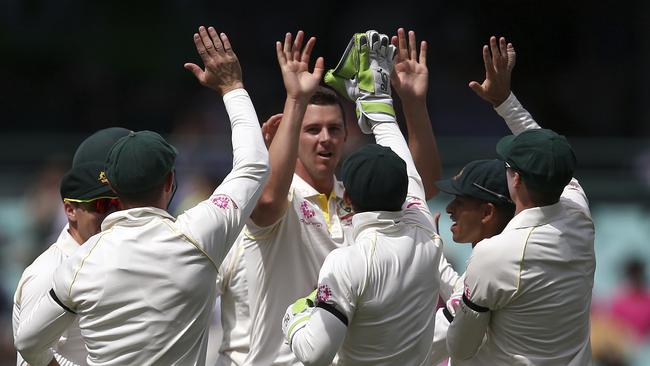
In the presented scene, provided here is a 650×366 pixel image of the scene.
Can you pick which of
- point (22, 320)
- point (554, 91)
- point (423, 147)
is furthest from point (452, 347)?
point (554, 91)

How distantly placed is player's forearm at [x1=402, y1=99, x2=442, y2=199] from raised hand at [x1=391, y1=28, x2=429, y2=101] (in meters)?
0.04

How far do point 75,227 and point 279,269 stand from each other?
0.85 m

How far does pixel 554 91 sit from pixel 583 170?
2.62 meters

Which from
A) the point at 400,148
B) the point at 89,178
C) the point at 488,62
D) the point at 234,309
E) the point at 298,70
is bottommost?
the point at 234,309

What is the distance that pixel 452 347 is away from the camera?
457cm

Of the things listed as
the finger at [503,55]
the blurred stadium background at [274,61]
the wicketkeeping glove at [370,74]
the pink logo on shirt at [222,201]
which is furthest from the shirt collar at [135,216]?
the blurred stadium background at [274,61]

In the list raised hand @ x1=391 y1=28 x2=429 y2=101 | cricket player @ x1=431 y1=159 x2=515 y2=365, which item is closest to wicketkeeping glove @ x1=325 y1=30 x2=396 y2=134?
raised hand @ x1=391 y1=28 x2=429 y2=101

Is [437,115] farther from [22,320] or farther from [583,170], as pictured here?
[22,320]

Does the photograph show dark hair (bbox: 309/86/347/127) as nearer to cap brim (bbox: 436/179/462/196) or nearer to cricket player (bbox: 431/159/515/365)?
cap brim (bbox: 436/179/462/196)

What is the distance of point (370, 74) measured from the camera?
16.3 ft

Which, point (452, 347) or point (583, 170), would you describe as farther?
point (583, 170)

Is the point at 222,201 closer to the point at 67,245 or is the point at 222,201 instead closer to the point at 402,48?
the point at 67,245

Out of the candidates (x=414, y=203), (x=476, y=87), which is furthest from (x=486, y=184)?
(x=476, y=87)

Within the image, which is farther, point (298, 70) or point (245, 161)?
point (298, 70)
